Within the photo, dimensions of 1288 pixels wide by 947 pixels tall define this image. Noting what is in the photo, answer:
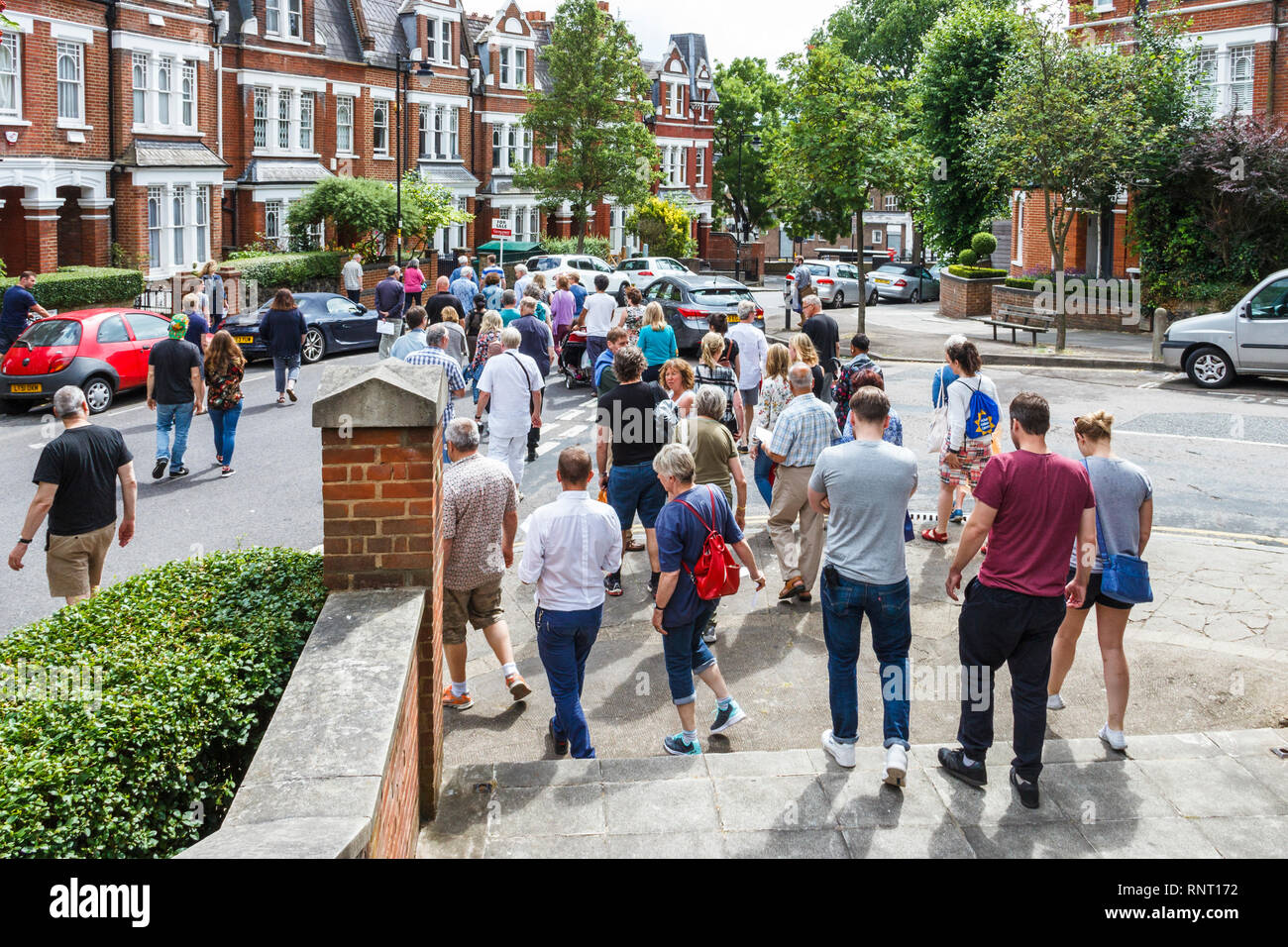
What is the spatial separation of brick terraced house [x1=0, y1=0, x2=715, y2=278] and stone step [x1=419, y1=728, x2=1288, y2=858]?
19.9 meters

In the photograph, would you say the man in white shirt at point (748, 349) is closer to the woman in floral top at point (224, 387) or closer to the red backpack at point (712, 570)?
the woman in floral top at point (224, 387)

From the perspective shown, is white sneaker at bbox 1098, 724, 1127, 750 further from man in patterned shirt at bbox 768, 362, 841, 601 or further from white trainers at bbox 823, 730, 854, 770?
man in patterned shirt at bbox 768, 362, 841, 601

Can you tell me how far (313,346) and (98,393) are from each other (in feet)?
19.1

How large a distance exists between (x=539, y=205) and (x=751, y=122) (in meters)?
28.4

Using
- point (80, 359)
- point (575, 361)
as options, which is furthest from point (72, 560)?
point (575, 361)

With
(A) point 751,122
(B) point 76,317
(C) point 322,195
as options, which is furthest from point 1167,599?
(A) point 751,122

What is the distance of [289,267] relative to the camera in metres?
30.1

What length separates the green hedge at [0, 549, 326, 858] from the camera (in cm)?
383

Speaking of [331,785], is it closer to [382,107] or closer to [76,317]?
[76,317]

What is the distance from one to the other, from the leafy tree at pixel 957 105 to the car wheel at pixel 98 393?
24921 millimetres

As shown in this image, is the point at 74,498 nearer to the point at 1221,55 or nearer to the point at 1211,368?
the point at 1211,368

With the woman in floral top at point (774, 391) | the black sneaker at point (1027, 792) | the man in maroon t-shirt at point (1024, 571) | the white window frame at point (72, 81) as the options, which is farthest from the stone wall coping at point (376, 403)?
the white window frame at point (72, 81)

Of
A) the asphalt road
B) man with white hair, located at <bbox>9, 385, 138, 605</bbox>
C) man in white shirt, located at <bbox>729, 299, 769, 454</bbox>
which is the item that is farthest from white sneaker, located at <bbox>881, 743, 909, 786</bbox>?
man in white shirt, located at <bbox>729, 299, 769, 454</bbox>

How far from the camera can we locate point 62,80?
28906 mm
